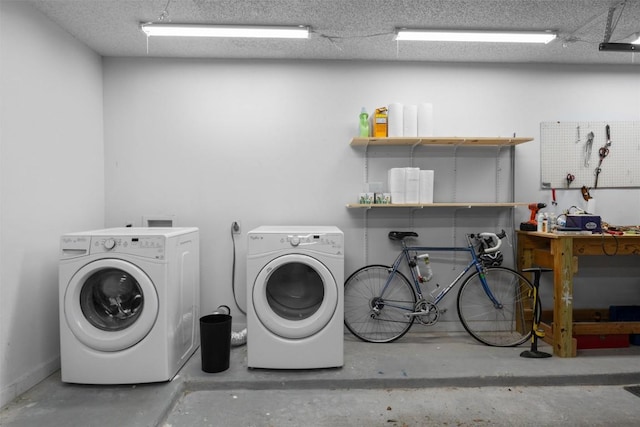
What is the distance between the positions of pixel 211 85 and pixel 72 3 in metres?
1.09

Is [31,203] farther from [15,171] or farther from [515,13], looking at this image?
[515,13]

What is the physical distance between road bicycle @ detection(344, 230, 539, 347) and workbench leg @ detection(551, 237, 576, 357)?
33cm

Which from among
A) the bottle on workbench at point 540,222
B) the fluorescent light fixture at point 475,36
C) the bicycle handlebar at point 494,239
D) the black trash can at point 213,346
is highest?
the fluorescent light fixture at point 475,36

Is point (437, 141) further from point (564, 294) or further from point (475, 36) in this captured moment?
point (564, 294)

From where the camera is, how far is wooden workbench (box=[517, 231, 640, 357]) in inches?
106

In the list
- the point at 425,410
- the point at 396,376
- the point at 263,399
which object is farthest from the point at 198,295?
the point at 425,410

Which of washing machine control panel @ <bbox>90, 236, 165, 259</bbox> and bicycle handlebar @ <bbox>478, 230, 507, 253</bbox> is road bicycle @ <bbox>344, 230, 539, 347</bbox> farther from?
washing machine control panel @ <bbox>90, 236, 165, 259</bbox>

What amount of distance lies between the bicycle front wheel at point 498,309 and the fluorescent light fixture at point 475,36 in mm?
1819

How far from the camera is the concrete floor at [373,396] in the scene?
2.03 metres

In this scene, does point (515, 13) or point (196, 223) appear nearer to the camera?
point (515, 13)

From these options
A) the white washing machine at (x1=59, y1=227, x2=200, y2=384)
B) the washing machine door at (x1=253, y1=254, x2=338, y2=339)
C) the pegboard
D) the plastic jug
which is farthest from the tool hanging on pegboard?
the white washing machine at (x1=59, y1=227, x2=200, y2=384)

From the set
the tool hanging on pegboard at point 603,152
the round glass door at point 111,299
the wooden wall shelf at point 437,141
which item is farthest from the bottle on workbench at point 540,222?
the round glass door at point 111,299

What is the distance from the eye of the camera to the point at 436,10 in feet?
7.88

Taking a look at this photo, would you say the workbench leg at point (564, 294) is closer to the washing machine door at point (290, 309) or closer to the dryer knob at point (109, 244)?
the washing machine door at point (290, 309)
